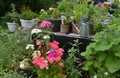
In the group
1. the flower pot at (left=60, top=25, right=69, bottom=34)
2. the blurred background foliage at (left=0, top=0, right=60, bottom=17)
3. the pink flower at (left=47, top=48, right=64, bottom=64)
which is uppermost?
the pink flower at (left=47, top=48, right=64, bottom=64)

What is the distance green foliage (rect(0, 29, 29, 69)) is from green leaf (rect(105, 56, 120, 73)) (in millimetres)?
1451

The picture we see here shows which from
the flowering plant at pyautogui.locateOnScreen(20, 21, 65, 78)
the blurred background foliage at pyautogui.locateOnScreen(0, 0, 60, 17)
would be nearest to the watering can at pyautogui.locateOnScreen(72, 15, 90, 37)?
the flowering plant at pyautogui.locateOnScreen(20, 21, 65, 78)

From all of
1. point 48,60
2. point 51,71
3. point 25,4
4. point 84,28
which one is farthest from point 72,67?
point 25,4

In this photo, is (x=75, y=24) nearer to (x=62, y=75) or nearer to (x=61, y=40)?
(x=61, y=40)

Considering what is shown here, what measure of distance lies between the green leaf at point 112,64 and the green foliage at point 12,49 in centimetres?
145

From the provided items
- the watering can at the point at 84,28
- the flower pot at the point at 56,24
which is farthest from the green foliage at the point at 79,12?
the flower pot at the point at 56,24

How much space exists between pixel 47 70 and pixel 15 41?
117cm

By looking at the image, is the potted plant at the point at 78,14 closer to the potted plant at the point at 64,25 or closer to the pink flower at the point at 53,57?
the potted plant at the point at 64,25

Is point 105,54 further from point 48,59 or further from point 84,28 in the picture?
point 84,28

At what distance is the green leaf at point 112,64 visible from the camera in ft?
9.50

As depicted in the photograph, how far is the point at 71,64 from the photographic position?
11.6 ft

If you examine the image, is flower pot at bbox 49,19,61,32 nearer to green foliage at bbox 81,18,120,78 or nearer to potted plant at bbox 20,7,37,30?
green foliage at bbox 81,18,120,78

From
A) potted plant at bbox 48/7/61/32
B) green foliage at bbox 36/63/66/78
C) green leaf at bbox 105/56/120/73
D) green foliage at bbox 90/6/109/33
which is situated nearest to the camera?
green leaf at bbox 105/56/120/73

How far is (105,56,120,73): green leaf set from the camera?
2.90 metres
